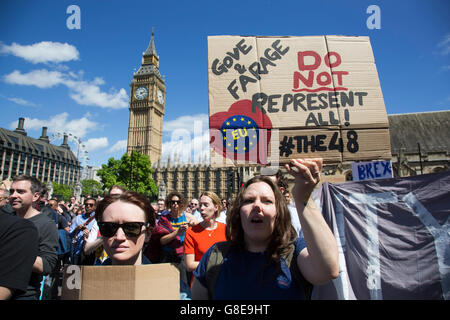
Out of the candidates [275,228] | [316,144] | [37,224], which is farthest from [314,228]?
[37,224]

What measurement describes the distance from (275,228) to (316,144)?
151 cm

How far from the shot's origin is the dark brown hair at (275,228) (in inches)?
65.2

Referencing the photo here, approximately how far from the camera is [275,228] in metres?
1.72

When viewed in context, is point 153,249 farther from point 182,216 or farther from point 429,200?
point 429,200

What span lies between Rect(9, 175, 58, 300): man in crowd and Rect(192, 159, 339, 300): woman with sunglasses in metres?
1.75

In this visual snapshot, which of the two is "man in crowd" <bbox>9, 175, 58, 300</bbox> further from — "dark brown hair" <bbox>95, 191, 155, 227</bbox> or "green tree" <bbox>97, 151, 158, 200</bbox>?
"green tree" <bbox>97, 151, 158, 200</bbox>

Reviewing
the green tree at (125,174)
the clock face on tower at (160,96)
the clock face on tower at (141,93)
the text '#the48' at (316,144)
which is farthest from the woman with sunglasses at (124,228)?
the clock face on tower at (160,96)

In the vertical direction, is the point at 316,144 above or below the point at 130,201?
above

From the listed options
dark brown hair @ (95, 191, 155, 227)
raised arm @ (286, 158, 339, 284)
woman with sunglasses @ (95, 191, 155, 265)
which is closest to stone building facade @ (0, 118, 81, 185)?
dark brown hair @ (95, 191, 155, 227)

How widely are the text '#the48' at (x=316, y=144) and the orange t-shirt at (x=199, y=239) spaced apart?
150cm

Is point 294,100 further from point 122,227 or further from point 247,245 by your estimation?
point 122,227

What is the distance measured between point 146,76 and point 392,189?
305 feet

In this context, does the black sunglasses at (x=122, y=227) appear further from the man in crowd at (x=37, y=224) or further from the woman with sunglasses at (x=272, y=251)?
the man in crowd at (x=37, y=224)

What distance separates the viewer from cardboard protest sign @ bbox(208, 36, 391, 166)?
2.89 meters
